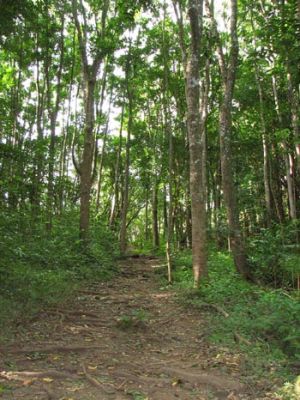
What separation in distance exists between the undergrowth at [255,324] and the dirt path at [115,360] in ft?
Answer: 1.10

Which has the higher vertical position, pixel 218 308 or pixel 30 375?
pixel 218 308

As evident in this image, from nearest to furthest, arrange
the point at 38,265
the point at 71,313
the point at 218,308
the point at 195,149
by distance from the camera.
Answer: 1. the point at 71,313
2. the point at 218,308
3. the point at 38,265
4. the point at 195,149

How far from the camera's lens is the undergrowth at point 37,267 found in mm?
7470

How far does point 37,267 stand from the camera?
9.59 m

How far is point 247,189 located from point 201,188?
36.8 feet

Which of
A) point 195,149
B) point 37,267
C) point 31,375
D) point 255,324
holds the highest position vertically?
point 195,149

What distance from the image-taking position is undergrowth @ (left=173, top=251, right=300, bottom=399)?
5.53 metres

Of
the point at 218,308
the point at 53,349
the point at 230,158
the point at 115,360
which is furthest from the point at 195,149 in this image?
the point at 53,349

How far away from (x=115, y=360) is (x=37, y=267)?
4.57m

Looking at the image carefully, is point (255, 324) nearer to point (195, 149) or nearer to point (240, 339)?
point (240, 339)

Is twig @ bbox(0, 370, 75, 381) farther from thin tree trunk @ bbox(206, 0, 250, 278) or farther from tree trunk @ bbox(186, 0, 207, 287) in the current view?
thin tree trunk @ bbox(206, 0, 250, 278)

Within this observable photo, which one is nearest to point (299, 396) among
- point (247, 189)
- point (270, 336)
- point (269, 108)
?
point (270, 336)

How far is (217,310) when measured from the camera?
837 cm

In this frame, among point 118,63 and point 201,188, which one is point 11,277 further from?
point 118,63
